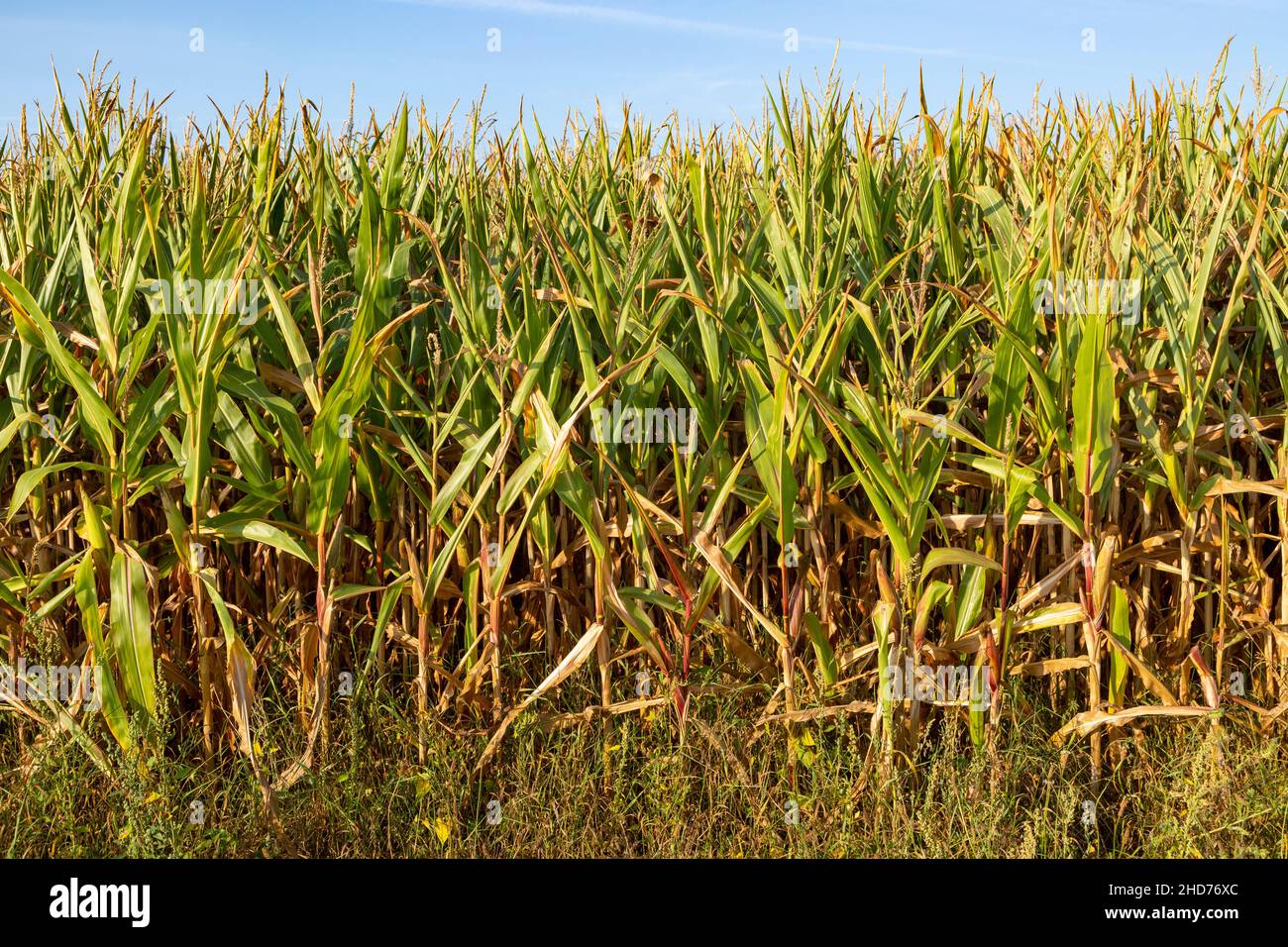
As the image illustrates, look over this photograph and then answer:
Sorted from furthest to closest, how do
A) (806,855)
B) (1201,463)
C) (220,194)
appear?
(220,194) → (1201,463) → (806,855)

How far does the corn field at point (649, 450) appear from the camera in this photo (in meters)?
2.52

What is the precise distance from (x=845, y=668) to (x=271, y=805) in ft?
4.93

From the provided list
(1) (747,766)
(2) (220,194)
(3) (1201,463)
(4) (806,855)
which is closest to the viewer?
(4) (806,855)

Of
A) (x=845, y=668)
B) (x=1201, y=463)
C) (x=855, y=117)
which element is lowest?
(x=845, y=668)

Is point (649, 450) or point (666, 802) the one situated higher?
point (649, 450)

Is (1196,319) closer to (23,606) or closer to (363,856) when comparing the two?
(363,856)

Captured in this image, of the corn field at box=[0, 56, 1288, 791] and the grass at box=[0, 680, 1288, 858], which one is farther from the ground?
the corn field at box=[0, 56, 1288, 791]

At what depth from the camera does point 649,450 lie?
2.72 metres

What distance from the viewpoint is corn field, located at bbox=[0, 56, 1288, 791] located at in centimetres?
252

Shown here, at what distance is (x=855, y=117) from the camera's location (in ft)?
10.0

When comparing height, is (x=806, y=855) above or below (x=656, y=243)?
below

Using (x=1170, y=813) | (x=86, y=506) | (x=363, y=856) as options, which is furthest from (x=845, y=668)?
(x=86, y=506)

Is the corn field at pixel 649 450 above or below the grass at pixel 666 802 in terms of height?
above

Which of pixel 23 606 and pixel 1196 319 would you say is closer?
pixel 1196 319
